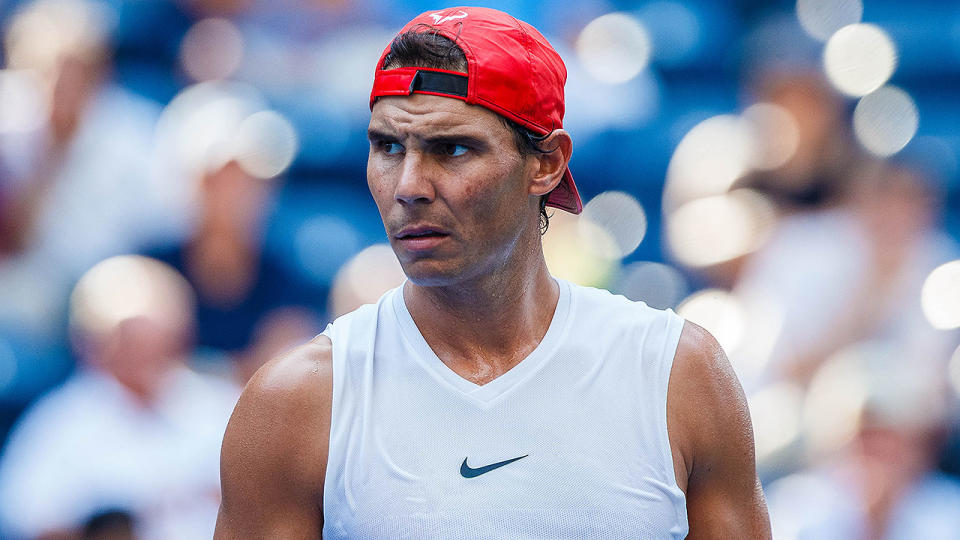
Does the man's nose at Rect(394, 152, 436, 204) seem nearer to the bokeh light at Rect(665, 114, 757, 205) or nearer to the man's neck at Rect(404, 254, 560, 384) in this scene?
the man's neck at Rect(404, 254, 560, 384)

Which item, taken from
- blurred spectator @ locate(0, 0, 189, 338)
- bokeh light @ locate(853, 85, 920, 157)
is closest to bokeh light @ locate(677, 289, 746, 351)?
bokeh light @ locate(853, 85, 920, 157)

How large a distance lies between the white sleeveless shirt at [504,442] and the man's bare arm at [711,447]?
43 millimetres

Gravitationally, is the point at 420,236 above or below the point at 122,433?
above

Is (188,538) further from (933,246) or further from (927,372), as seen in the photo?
(933,246)

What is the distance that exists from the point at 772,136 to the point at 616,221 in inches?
34.3

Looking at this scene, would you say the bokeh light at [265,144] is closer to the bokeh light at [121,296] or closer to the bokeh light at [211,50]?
the bokeh light at [211,50]

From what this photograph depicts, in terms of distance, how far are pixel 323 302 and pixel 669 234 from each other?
172 centimetres

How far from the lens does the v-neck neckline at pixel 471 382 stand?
2121mm

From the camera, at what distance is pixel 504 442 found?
2.06 m

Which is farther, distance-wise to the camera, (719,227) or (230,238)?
(719,227)

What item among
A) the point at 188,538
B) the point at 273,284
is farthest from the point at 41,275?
the point at 188,538

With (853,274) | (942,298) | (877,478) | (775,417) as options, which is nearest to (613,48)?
(853,274)

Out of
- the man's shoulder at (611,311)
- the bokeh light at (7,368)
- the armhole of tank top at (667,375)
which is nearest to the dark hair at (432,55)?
the man's shoulder at (611,311)

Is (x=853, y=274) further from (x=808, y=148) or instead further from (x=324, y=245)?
(x=324, y=245)
